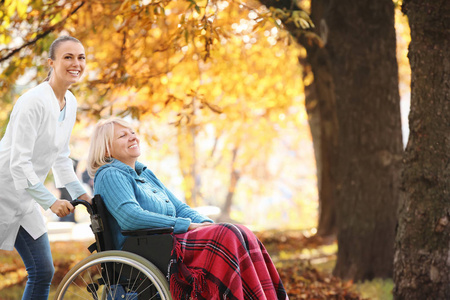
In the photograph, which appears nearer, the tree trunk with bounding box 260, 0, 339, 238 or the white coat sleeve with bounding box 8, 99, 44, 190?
the white coat sleeve with bounding box 8, 99, 44, 190

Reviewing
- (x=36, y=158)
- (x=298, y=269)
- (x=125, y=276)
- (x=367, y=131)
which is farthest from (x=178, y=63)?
(x=125, y=276)

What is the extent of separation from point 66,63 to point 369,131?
341 centimetres

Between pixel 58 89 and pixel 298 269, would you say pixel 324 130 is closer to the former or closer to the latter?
pixel 298 269

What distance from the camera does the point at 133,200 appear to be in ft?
10.3

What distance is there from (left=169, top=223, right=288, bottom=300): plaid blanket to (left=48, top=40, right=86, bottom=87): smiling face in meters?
1.01

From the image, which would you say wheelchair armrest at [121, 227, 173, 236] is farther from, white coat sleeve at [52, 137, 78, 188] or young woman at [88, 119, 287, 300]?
white coat sleeve at [52, 137, 78, 188]

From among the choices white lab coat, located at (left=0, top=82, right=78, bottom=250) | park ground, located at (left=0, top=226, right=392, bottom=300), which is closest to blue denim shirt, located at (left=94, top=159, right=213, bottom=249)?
white lab coat, located at (left=0, top=82, right=78, bottom=250)

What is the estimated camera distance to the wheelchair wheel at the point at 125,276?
293 cm

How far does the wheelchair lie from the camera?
2947mm

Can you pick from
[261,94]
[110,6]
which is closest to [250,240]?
[110,6]

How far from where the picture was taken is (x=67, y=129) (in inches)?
127

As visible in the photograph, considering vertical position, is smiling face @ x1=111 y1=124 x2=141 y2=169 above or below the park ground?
above

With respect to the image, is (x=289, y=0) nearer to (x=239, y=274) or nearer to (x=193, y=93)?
(x=193, y=93)

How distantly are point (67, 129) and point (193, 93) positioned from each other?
2445mm
